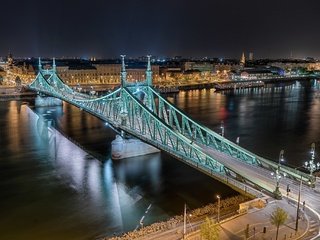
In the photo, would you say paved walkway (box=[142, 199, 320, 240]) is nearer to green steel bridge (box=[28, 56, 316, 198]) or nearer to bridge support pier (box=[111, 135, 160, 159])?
green steel bridge (box=[28, 56, 316, 198])

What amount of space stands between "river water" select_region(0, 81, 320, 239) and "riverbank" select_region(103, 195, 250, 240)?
107cm

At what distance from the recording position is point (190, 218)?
19281 mm

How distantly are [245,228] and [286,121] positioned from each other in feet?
124

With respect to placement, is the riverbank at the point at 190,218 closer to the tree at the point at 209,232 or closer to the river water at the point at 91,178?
the river water at the point at 91,178

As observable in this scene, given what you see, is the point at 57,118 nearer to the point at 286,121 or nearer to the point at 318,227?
the point at 286,121

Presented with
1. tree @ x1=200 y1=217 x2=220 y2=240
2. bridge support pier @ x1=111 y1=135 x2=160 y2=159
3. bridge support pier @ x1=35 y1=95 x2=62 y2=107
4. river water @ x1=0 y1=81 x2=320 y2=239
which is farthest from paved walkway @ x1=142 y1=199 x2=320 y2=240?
bridge support pier @ x1=35 y1=95 x2=62 y2=107

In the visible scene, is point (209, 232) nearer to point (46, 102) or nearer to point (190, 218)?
point (190, 218)

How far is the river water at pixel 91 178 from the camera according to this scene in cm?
2042

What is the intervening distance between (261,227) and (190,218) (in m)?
4.36

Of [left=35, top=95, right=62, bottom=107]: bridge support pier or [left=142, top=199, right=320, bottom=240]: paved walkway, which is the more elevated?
[left=35, top=95, right=62, bottom=107]: bridge support pier

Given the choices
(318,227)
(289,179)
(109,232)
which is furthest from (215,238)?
(289,179)

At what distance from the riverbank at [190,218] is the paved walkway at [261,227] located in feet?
3.11

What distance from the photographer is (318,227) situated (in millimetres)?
15812

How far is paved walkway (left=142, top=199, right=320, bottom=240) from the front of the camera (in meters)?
15.2
